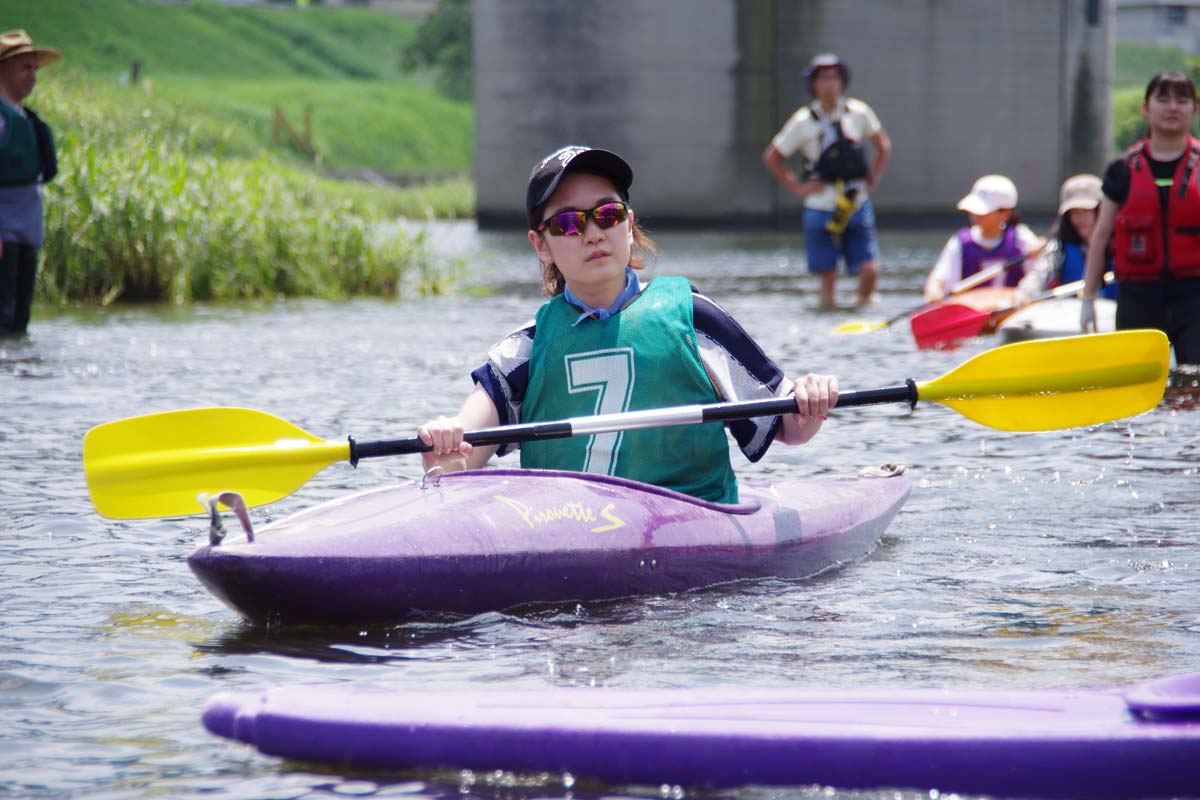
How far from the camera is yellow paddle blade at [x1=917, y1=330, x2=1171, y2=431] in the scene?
4680 millimetres

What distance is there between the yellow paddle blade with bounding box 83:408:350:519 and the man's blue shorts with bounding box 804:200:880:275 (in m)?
8.24

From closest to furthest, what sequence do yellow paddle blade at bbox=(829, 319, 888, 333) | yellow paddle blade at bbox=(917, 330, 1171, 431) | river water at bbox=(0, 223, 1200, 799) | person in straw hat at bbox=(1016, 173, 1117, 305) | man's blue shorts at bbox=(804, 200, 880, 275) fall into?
1. river water at bbox=(0, 223, 1200, 799)
2. yellow paddle blade at bbox=(917, 330, 1171, 431)
3. person in straw hat at bbox=(1016, 173, 1117, 305)
4. yellow paddle blade at bbox=(829, 319, 888, 333)
5. man's blue shorts at bbox=(804, 200, 880, 275)

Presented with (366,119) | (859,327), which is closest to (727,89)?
(859,327)

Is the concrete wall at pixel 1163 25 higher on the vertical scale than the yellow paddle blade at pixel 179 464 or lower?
higher

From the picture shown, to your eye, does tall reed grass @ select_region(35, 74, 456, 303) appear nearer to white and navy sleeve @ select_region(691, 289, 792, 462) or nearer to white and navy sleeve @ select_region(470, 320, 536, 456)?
white and navy sleeve @ select_region(470, 320, 536, 456)

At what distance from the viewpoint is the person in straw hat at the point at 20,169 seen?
916 cm

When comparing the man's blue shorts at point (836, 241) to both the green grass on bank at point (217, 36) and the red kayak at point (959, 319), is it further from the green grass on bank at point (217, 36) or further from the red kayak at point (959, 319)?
the green grass on bank at point (217, 36)

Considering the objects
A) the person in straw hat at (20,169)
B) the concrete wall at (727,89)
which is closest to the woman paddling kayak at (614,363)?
the person in straw hat at (20,169)

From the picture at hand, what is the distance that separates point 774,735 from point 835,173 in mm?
9531

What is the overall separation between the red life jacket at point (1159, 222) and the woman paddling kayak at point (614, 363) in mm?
3104

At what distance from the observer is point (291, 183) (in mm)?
13672

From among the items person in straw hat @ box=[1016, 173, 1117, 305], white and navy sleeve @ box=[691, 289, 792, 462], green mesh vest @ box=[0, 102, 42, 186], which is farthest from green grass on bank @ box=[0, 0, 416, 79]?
white and navy sleeve @ box=[691, 289, 792, 462]

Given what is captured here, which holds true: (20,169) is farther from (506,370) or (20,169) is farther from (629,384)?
(629,384)

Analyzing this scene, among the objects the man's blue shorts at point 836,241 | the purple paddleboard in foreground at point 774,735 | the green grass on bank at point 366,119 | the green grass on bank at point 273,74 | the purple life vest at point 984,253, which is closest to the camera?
the purple paddleboard in foreground at point 774,735
